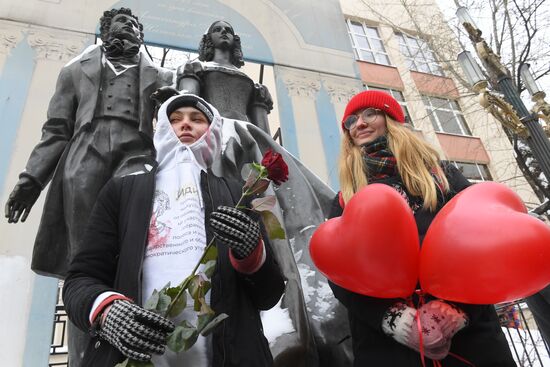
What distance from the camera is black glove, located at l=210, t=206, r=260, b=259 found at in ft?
4.38

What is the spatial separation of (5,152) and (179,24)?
11.3 ft

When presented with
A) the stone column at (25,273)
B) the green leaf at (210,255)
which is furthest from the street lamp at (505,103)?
the stone column at (25,273)

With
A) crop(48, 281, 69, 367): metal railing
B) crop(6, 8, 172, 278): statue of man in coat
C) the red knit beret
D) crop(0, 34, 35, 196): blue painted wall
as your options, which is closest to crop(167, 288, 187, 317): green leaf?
the red knit beret

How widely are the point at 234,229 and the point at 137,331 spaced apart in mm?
381

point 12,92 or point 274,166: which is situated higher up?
point 12,92

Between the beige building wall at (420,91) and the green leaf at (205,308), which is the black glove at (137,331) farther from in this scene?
the beige building wall at (420,91)

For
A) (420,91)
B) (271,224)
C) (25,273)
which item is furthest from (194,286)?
(420,91)

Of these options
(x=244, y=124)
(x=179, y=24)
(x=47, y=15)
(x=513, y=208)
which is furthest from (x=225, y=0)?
(x=513, y=208)

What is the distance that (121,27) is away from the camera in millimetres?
3223

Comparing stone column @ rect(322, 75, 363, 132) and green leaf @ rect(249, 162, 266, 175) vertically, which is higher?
stone column @ rect(322, 75, 363, 132)

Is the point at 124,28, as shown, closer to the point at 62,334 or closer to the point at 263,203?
the point at 263,203

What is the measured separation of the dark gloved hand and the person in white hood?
123 centimetres

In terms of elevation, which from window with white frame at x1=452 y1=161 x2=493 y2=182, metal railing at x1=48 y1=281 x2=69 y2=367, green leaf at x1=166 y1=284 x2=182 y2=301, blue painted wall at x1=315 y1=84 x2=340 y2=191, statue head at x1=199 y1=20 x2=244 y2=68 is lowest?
green leaf at x1=166 y1=284 x2=182 y2=301

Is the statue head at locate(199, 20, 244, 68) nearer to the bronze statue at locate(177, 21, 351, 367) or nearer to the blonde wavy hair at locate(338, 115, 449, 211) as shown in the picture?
the bronze statue at locate(177, 21, 351, 367)
